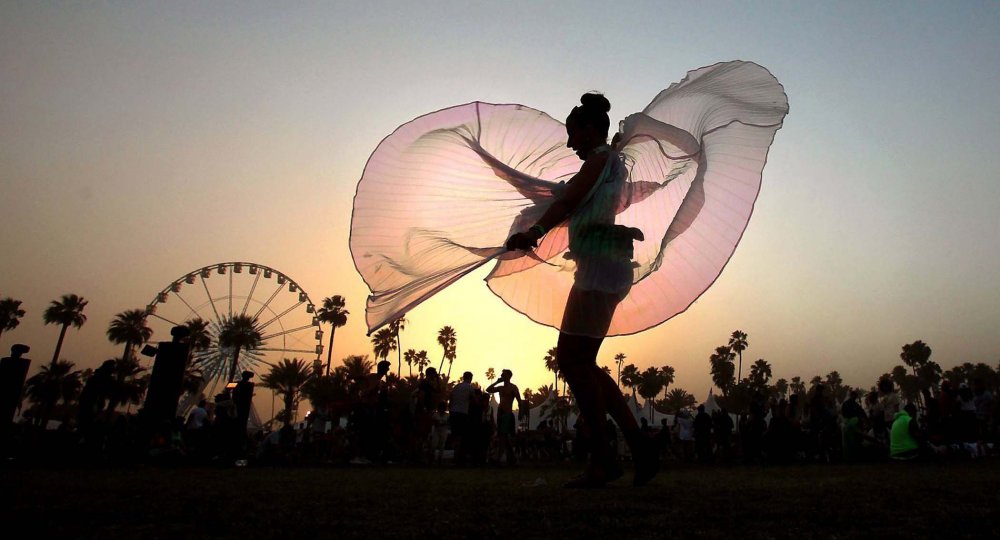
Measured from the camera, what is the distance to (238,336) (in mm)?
41625

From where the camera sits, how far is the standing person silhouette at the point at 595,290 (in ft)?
12.5

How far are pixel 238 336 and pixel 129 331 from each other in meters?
20.6

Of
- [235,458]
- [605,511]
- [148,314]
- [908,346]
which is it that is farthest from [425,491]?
[908,346]

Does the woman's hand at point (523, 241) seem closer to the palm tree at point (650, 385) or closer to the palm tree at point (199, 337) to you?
the palm tree at point (199, 337)

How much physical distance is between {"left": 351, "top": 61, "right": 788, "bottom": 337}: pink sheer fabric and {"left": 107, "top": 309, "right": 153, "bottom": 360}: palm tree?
59.2 meters

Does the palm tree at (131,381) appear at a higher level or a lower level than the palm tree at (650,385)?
lower

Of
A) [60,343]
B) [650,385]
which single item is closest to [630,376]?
[650,385]

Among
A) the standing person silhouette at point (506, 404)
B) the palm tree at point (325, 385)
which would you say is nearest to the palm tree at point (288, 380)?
the palm tree at point (325, 385)

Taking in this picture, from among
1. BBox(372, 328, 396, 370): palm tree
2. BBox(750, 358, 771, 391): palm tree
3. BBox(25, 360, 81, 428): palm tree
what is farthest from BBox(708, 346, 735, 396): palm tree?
BBox(25, 360, 81, 428): palm tree

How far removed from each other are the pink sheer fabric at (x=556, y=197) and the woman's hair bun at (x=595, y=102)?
23 cm

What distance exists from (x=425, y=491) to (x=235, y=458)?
27.3 feet

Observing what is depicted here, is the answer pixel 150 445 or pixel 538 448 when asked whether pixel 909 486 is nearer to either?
pixel 150 445

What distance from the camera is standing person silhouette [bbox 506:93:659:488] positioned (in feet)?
12.5

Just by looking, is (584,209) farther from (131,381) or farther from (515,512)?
(131,381)
